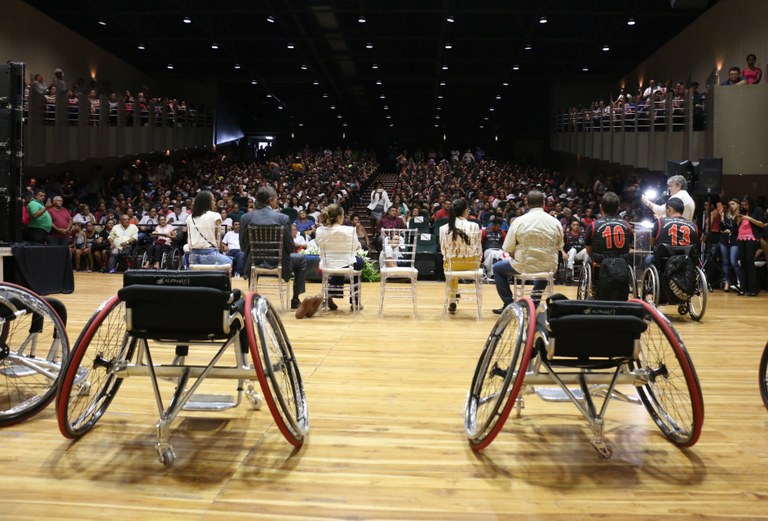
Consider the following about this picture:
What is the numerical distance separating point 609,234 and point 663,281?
1431 mm

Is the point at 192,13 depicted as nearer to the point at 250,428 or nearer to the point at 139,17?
the point at 139,17

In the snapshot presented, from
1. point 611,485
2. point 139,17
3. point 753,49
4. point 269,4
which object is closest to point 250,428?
point 611,485

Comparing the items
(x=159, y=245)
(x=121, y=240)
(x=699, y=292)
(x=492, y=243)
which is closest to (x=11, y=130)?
(x=159, y=245)

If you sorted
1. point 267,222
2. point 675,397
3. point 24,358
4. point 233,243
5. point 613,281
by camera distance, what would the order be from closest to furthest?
1. point 24,358
2. point 675,397
3. point 613,281
4. point 267,222
5. point 233,243

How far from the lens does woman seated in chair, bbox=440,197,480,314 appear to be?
771cm

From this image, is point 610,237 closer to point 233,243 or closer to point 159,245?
point 233,243

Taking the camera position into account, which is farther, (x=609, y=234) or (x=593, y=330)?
(x=609, y=234)

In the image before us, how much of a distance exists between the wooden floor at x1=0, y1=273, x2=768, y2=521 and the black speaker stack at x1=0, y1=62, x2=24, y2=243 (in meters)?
4.51

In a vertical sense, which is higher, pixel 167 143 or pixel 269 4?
pixel 269 4

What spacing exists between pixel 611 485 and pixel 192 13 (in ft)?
59.9

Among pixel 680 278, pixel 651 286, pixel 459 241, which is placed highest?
pixel 459 241

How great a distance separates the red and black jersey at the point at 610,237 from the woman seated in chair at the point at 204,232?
3628 mm

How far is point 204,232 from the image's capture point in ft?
25.1

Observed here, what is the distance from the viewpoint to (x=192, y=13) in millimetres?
18938
